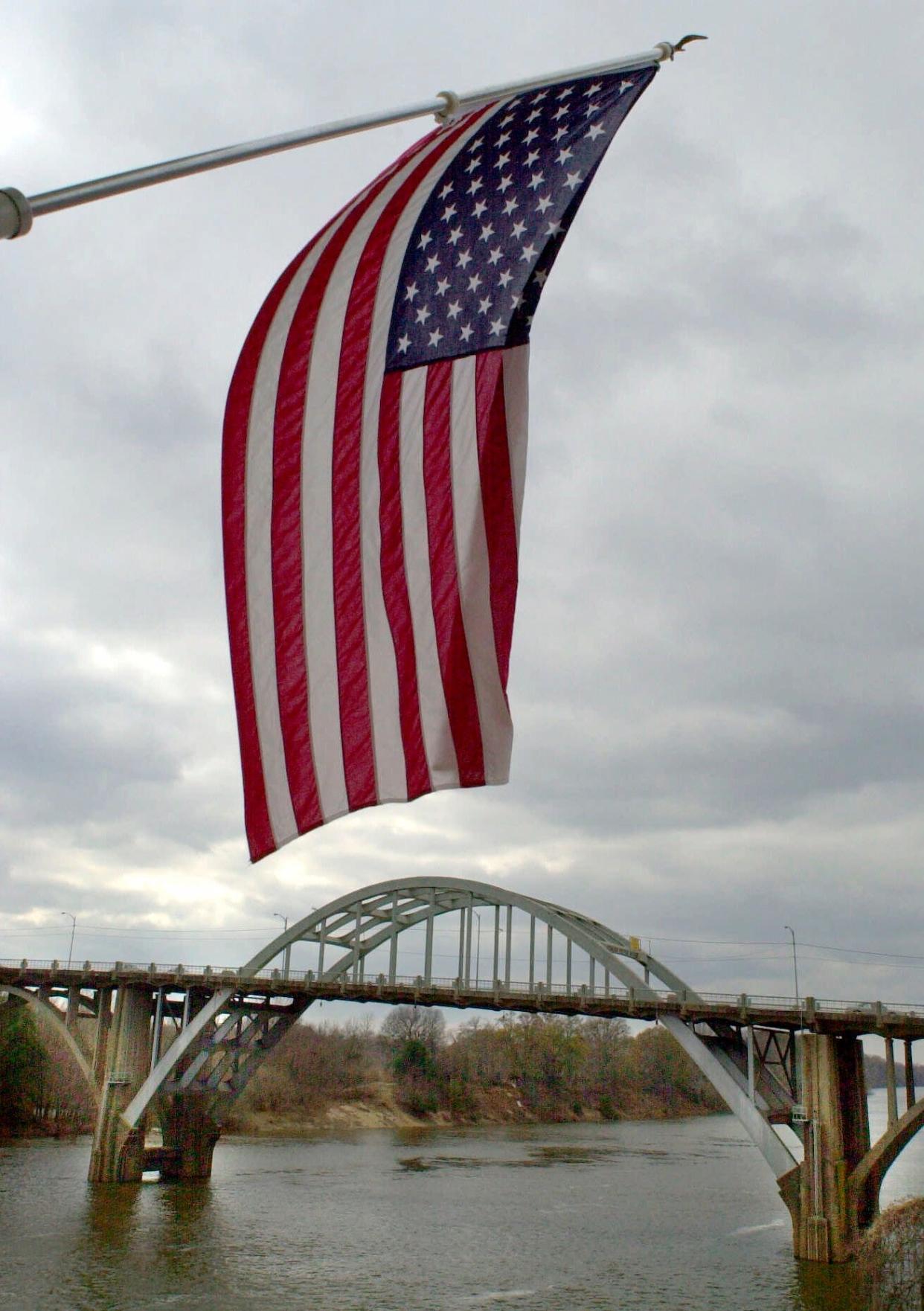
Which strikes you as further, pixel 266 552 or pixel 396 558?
pixel 266 552

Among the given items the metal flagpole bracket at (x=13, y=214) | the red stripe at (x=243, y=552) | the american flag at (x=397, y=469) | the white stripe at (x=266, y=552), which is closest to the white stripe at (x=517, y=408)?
the american flag at (x=397, y=469)

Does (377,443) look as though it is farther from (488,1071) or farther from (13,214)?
(488,1071)

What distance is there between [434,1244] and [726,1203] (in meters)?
16.0

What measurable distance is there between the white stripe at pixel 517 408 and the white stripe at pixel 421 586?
0.69 m

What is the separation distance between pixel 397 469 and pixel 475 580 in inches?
44.5

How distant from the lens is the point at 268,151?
6.42m

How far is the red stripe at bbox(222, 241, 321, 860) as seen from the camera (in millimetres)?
9477

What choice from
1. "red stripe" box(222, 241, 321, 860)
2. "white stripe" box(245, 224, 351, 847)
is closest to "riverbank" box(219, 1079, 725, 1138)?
"red stripe" box(222, 241, 321, 860)

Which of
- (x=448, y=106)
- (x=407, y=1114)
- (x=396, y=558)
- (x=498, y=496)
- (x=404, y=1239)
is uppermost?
(x=448, y=106)

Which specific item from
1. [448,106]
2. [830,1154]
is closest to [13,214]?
[448,106]

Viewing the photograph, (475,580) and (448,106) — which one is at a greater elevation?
(448,106)

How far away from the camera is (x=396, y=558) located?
9.23 meters

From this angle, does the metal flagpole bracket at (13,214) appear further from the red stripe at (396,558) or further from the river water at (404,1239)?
the river water at (404,1239)

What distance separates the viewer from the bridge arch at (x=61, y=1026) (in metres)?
45.4
